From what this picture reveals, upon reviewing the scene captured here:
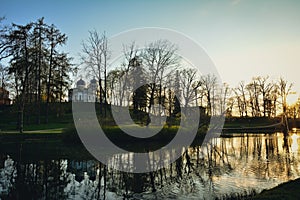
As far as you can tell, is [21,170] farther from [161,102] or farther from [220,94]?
[220,94]

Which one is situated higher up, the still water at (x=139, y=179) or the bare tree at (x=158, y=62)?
the bare tree at (x=158, y=62)

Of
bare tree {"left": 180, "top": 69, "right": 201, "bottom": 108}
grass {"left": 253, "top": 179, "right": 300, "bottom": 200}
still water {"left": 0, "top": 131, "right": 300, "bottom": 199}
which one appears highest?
bare tree {"left": 180, "top": 69, "right": 201, "bottom": 108}

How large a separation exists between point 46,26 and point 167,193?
33102 mm

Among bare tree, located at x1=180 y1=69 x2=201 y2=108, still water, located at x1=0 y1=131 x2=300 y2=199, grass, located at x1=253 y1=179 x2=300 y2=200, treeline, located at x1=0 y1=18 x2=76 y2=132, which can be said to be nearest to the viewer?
grass, located at x1=253 y1=179 x2=300 y2=200

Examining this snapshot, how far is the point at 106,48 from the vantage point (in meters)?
38.0

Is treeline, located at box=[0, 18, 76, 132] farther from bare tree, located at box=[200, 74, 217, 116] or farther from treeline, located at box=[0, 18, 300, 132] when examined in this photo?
bare tree, located at box=[200, 74, 217, 116]

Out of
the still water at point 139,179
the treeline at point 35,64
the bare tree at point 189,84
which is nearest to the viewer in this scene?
the still water at point 139,179

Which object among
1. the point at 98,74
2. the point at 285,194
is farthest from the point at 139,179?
the point at 98,74

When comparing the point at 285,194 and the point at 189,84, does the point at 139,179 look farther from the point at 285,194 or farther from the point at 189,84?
the point at 189,84

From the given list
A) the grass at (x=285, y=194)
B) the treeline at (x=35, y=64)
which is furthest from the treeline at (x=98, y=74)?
the grass at (x=285, y=194)

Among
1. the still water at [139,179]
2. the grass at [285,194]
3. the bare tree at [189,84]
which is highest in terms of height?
the bare tree at [189,84]

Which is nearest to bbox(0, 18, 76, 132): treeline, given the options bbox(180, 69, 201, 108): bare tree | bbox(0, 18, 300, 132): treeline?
bbox(0, 18, 300, 132): treeline

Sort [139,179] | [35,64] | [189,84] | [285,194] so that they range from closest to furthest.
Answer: [285,194], [139,179], [35,64], [189,84]

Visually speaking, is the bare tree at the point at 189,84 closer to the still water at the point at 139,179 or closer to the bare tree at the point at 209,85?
the bare tree at the point at 209,85
